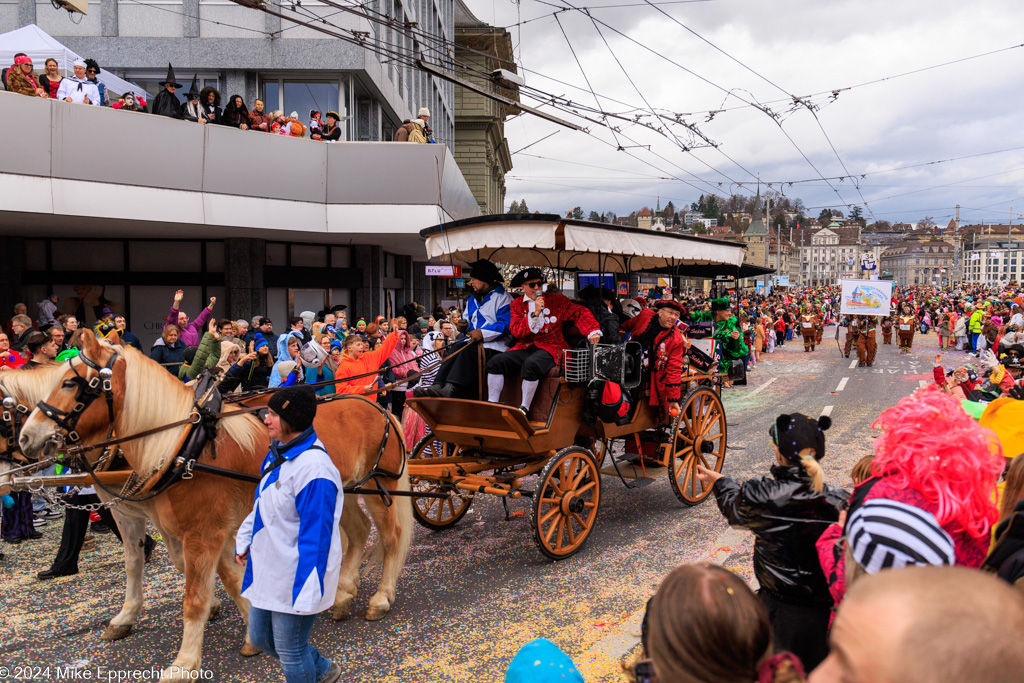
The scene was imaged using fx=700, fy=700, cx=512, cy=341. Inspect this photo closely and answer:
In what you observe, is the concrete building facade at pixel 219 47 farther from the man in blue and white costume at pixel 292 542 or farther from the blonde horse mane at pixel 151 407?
the man in blue and white costume at pixel 292 542

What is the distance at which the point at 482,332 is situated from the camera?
6.50 meters

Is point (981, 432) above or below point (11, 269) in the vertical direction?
below

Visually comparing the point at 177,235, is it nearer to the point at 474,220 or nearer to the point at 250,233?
the point at 250,233

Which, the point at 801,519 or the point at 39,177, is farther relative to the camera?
the point at 39,177

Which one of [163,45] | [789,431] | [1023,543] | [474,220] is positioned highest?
[163,45]

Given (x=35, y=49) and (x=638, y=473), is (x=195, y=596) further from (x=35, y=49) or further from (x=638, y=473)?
(x=35, y=49)

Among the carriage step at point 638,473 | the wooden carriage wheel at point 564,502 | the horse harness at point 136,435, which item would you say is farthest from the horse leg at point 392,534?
the carriage step at point 638,473

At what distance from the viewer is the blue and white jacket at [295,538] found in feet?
10.6

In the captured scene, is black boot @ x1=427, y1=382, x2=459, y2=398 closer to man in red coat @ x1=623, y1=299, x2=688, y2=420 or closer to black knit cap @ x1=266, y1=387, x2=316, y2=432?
man in red coat @ x1=623, y1=299, x2=688, y2=420

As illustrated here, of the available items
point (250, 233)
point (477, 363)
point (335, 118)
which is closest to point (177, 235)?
point (250, 233)

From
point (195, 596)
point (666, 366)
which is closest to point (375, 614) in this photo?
point (195, 596)

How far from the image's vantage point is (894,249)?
175m

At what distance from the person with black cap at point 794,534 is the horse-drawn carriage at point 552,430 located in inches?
91.9

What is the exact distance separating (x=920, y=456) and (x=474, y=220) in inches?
175
